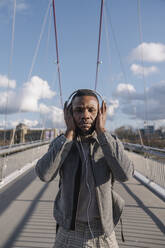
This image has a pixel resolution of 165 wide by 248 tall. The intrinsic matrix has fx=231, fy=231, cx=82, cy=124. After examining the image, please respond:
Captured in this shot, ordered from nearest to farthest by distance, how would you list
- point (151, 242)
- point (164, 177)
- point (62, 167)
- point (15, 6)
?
point (62, 167) → point (151, 242) → point (164, 177) → point (15, 6)

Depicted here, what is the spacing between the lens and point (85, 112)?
127cm

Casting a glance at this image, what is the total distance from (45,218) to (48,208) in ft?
1.57

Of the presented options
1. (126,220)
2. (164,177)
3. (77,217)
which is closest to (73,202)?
(77,217)

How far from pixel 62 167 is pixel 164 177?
4228 millimetres

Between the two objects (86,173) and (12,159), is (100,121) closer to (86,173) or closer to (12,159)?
(86,173)

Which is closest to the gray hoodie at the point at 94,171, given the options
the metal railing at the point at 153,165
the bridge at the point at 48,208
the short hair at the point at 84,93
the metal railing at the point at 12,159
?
the short hair at the point at 84,93

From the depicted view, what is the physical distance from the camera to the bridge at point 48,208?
9.47 feet

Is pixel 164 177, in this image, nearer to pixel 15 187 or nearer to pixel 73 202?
pixel 15 187

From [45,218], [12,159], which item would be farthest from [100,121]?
[12,159]

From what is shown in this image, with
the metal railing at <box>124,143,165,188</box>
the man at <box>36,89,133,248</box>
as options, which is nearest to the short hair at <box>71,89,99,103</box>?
the man at <box>36,89,133,248</box>

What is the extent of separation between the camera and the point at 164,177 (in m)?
4.98

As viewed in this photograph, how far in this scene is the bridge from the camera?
2.89 m

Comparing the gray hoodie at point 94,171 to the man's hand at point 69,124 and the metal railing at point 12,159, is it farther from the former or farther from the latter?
the metal railing at point 12,159

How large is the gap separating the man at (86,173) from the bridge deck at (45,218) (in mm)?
1785
